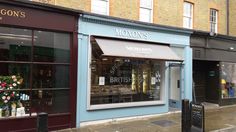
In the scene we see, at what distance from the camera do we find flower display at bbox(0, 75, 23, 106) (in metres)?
7.50

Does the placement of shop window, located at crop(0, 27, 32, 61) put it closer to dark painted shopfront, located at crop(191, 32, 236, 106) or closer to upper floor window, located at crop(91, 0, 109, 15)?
upper floor window, located at crop(91, 0, 109, 15)

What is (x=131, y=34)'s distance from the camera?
10164 millimetres

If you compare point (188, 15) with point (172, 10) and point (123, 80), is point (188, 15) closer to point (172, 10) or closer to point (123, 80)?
point (172, 10)

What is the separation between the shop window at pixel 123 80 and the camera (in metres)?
9.50

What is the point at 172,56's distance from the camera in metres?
10.6

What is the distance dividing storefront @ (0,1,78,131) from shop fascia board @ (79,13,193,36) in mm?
597

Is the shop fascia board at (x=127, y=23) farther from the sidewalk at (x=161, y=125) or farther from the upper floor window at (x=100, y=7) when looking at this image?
the sidewalk at (x=161, y=125)

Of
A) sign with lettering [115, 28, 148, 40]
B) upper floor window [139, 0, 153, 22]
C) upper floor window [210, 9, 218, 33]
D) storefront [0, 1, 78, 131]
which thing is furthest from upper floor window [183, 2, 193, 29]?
storefront [0, 1, 78, 131]

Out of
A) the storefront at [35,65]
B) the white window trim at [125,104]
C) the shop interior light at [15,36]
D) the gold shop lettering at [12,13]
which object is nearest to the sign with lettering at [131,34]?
the white window trim at [125,104]

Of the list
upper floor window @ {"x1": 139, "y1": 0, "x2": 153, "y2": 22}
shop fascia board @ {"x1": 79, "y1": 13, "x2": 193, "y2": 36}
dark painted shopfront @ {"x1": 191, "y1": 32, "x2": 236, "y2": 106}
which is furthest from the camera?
dark painted shopfront @ {"x1": 191, "y1": 32, "x2": 236, "y2": 106}

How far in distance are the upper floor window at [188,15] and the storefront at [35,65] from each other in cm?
665

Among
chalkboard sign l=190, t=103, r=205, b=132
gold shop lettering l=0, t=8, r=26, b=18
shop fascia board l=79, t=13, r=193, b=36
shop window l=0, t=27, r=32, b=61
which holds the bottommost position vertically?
chalkboard sign l=190, t=103, r=205, b=132

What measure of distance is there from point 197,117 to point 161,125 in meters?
2.05

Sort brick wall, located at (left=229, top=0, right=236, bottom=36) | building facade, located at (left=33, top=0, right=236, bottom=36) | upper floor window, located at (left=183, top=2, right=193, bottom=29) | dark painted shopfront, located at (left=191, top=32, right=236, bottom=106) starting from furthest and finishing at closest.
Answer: brick wall, located at (left=229, top=0, right=236, bottom=36) < dark painted shopfront, located at (left=191, top=32, right=236, bottom=106) < upper floor window, located at (left=183, top=2, right=193, bottom=29) < building facade, located at (left=33, top=0, right=236, bottom=36)
